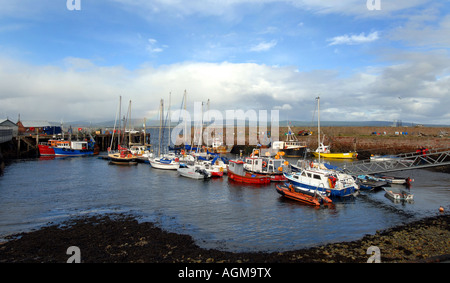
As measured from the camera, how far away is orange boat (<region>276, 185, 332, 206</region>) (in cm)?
2422

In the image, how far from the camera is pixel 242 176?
34.7 metres

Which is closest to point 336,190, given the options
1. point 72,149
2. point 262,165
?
point 262,165

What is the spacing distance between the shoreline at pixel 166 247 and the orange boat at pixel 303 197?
722cm

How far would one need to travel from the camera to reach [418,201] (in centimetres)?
2514

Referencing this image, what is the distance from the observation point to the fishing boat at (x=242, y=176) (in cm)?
3394

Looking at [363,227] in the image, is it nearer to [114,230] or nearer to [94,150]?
[114,230]

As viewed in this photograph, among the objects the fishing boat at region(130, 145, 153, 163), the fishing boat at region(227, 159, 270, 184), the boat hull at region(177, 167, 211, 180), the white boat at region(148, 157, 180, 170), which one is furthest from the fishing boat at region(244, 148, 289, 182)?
the fishing boat at region(130, 145, 153, 163)

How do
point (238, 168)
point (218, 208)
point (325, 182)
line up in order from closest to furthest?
point (218, 208), point (325, 182), point (238, 168)

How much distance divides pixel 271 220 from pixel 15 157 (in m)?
60.4

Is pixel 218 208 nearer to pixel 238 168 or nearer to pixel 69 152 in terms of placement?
pixel 238 168

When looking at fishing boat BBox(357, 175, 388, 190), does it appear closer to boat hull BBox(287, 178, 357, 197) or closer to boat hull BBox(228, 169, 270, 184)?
boat hull BBox(287, 178, 357, 197)

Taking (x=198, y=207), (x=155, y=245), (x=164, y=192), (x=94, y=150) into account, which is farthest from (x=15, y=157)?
(x=155, y=245)

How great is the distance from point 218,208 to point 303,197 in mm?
7768

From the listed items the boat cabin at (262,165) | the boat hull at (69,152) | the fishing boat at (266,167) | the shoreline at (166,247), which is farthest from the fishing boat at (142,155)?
the shoreline at (166,247)
